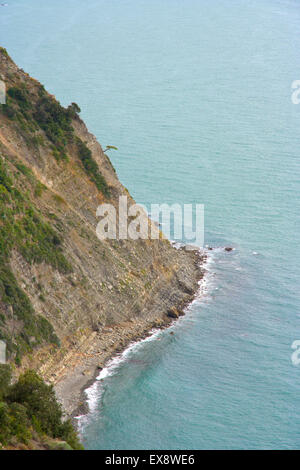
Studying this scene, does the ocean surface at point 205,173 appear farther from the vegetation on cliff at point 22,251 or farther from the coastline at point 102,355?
the vegetation on cliff at point 22,251

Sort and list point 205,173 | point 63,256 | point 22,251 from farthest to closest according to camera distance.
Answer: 1. point 205,173
2. point 63,256
3. point 22,251

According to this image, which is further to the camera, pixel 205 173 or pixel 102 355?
pixel 205 173

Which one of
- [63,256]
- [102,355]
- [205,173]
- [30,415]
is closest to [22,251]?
[63,256]

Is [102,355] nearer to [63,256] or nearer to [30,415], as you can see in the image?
[63,256]

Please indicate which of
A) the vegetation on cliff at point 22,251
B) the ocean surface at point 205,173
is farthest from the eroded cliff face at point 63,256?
the ocean surface at point 205,173

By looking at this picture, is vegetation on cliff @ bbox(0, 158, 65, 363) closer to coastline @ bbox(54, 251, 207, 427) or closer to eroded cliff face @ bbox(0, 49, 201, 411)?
eroded cliff face @ bbox(0, 49, 201, 411)

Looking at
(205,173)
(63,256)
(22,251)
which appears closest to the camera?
(22,251)

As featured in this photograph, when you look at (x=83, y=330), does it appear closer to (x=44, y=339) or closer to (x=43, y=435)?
(x=44, y=339)

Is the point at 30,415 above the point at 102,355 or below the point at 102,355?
below
